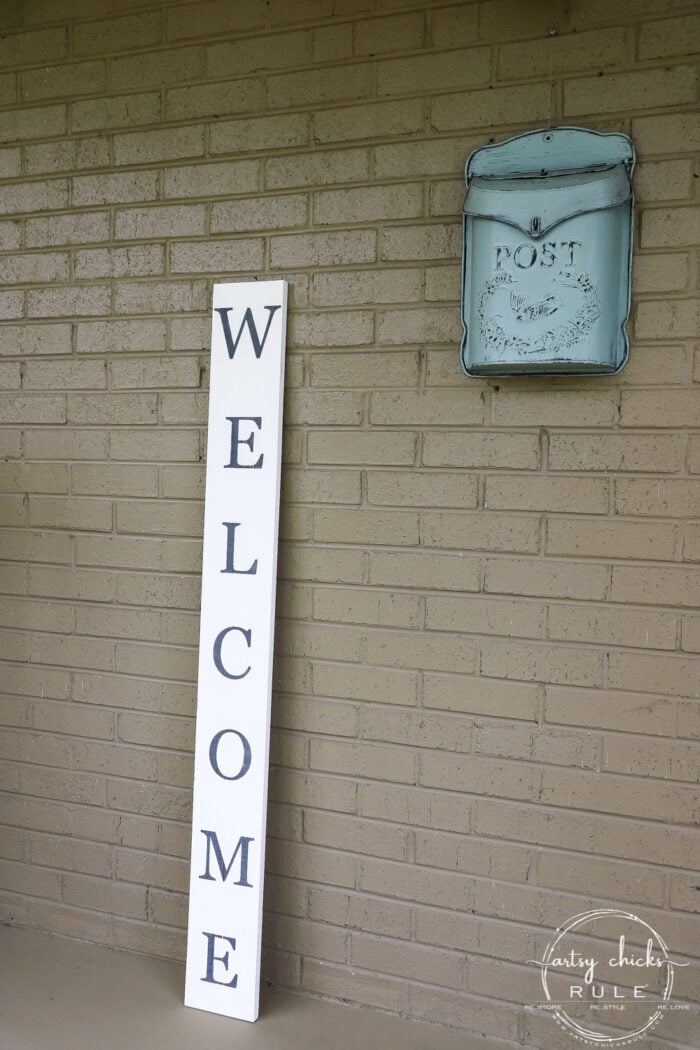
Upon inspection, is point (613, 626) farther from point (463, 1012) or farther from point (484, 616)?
point (463, 1012)

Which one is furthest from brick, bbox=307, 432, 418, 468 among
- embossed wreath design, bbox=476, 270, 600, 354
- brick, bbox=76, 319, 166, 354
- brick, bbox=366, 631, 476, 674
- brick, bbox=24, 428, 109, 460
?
brick, bbox=24, 428, 109, 460

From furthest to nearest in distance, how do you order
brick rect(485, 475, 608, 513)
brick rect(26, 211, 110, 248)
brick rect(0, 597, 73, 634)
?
brick rect(0, 597, 73, 634), brick rect(26, 211, 110, 248), brick rect(485, 475, 608, 513)

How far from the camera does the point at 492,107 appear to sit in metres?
2.24

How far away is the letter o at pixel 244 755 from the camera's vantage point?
2387mm

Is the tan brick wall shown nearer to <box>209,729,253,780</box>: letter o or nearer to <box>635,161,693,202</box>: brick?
<box>635,161,693,202</box>: brick

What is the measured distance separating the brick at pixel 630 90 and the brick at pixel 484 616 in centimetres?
119

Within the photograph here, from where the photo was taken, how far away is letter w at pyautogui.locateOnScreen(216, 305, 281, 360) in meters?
2.41

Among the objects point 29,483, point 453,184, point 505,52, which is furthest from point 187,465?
point 505,52

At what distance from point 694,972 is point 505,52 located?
2253 mm

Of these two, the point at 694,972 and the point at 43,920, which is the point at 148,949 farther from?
the point at 694,972

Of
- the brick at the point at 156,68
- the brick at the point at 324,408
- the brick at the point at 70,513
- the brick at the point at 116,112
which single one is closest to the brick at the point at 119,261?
the brick at the point at 116,112

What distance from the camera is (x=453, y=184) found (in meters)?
2.29

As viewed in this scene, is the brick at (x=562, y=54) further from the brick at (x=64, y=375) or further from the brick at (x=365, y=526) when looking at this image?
the brick at (x=64, y=375)

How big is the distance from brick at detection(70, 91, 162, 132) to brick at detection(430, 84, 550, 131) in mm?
822
